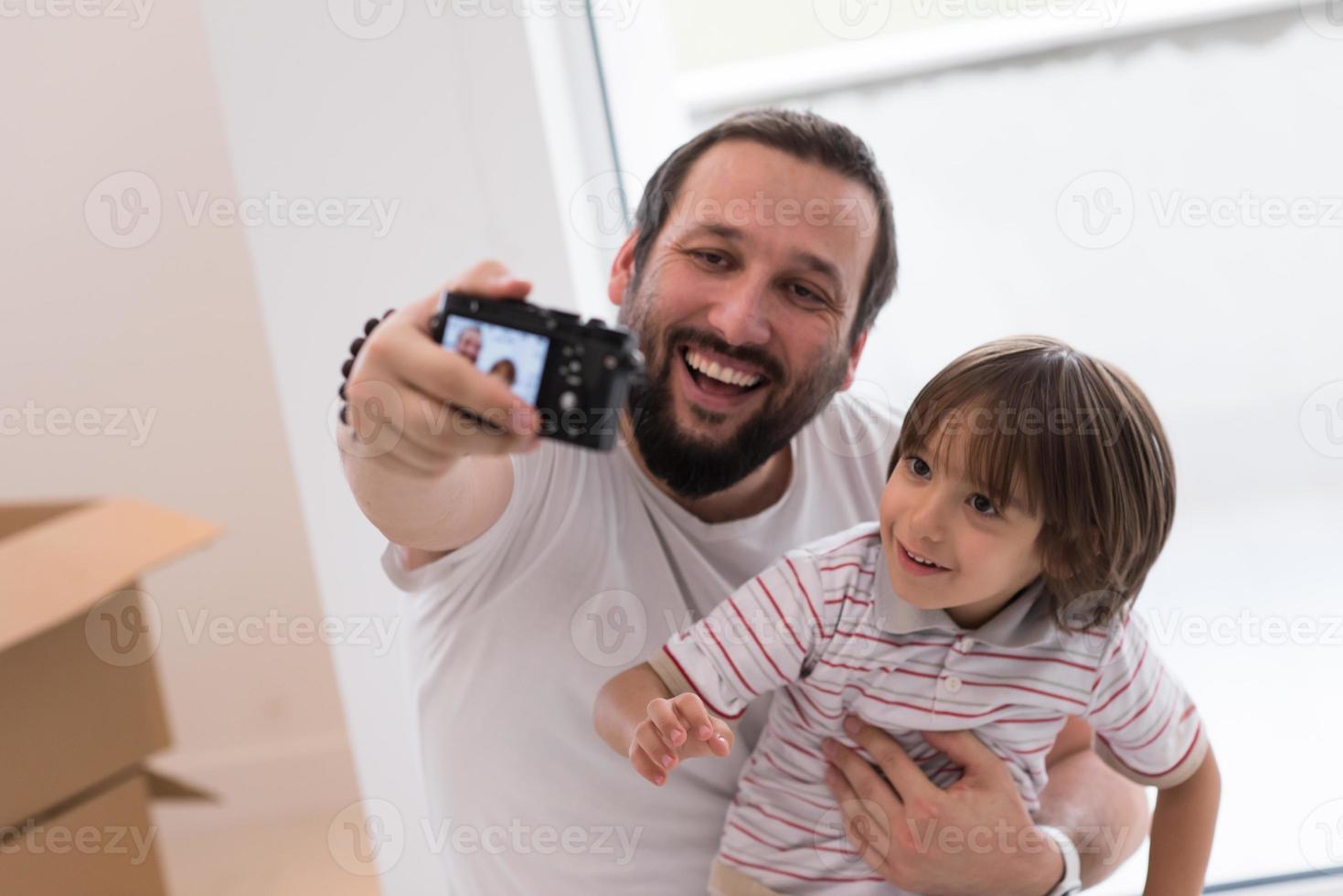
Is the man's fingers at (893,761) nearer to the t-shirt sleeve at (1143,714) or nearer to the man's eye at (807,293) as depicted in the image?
the t-shirt sleeve at (1143,714)

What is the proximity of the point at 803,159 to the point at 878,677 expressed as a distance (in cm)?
56

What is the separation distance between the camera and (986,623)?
104 cm

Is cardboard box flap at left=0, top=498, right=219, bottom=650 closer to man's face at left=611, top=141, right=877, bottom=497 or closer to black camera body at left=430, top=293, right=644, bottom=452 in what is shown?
black camera body at left=430, top=293, right=644, bottom=452

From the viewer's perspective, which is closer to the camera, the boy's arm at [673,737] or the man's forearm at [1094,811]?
the boy's arm at [673,737]

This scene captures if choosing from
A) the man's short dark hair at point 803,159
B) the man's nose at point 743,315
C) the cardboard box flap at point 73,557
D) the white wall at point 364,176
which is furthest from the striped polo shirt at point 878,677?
the white wall at point 364,176

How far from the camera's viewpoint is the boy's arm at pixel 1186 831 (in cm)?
111

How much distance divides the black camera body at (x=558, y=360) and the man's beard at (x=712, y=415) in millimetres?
449

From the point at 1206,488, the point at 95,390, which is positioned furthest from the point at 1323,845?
the point at 95,390

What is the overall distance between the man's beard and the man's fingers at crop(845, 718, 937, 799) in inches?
11.9


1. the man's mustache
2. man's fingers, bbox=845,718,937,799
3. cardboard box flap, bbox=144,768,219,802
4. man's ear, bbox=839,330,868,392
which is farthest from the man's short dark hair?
cardboard box flap, bbox=144,768,219,802

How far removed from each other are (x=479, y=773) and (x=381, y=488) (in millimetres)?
453

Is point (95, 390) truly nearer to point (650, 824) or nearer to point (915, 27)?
point (650, 824)

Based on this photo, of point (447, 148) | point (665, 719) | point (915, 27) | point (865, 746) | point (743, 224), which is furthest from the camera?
point (915, 27)

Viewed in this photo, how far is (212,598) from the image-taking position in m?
1.12
